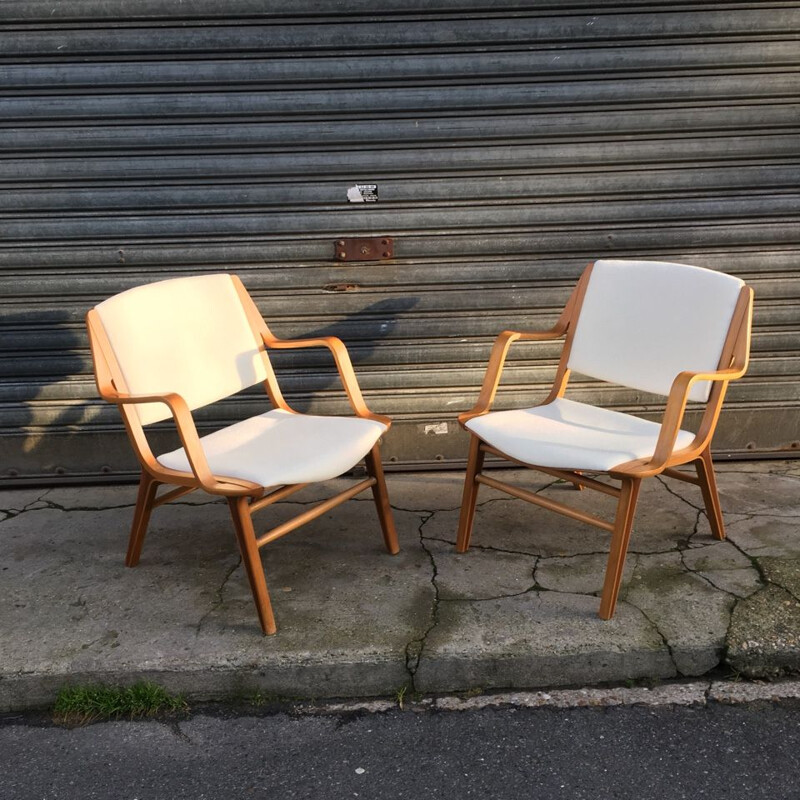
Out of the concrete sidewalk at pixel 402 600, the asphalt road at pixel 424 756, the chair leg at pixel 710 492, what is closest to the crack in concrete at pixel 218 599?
the concrete sidewalk at pixel 402 600

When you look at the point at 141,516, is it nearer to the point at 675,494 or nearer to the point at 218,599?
the point at 218,599

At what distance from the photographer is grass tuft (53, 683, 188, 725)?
2102mm

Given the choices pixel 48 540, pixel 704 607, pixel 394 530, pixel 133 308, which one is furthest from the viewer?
pixel 48 540

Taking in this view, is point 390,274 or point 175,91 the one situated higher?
point 175,91

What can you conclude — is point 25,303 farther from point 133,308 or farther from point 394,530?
point 394,530

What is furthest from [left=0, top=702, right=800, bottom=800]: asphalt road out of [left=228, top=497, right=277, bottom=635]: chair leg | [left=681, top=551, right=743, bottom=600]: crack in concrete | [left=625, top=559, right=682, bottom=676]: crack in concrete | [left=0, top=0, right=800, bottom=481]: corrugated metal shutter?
[left=0, top=0, right=800, bottom=481]: corrugated metal shutter

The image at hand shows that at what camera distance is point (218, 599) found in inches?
96.8

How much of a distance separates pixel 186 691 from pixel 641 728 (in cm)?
138

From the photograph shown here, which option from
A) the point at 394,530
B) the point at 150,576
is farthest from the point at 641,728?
the point at 150,576

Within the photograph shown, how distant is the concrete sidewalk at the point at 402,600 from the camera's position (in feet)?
7.04

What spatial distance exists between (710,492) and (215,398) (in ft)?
6.55

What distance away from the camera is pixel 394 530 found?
276 centimetres

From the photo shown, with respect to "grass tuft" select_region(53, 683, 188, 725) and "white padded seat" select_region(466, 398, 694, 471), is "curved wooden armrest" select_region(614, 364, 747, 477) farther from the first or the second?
"grass tuft" select_region(53, 683, 188, 725)

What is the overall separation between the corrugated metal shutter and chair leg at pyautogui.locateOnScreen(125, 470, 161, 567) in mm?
868
